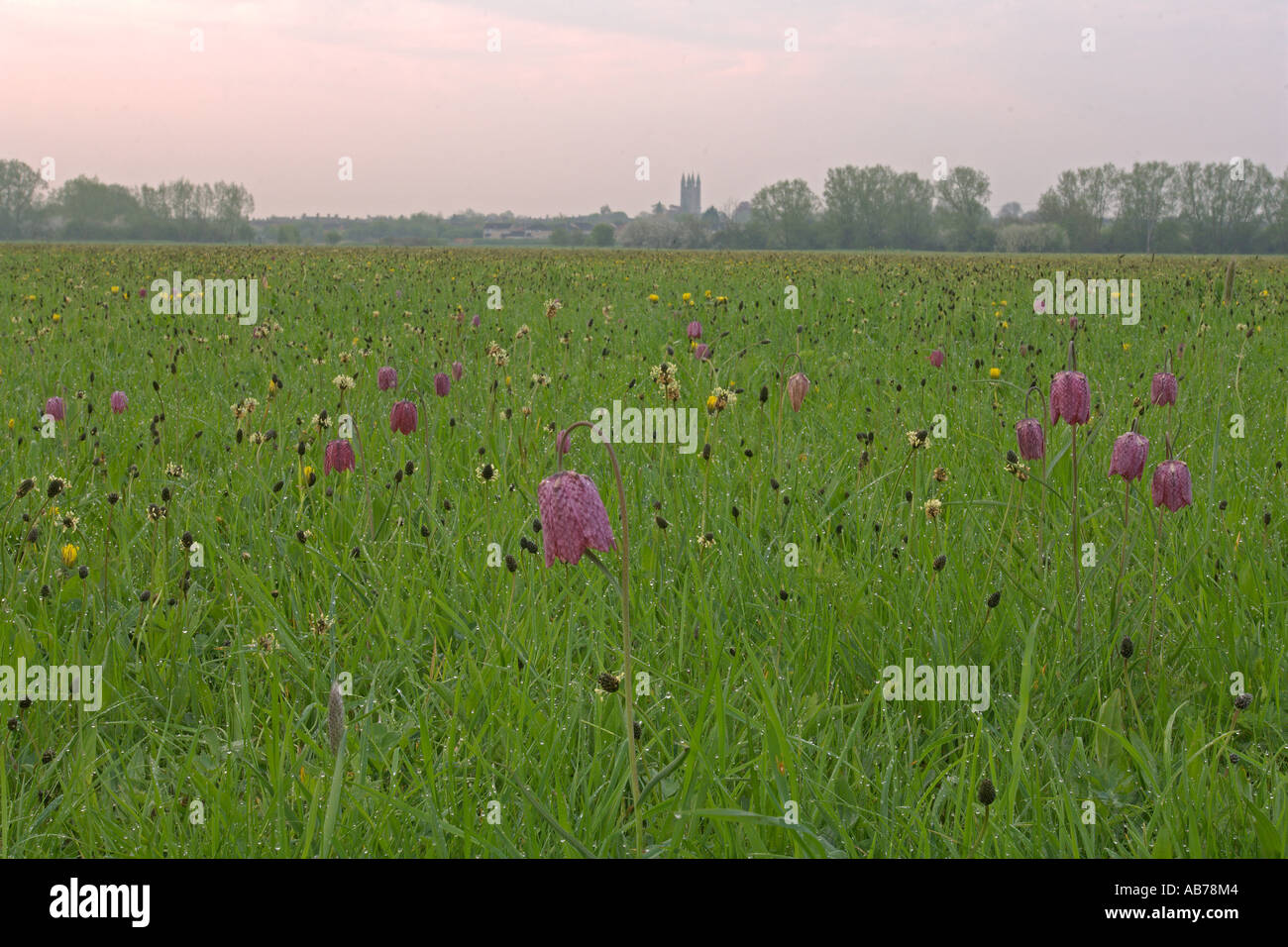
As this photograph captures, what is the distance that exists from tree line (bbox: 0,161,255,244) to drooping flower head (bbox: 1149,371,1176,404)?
74.1 meters

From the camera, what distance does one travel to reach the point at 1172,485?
2447 mm

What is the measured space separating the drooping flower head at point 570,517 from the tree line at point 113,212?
246ft

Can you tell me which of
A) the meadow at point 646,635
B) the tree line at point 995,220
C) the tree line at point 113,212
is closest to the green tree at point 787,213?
the tree line at point 995,220

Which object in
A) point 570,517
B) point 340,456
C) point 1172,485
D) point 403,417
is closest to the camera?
point 570,517

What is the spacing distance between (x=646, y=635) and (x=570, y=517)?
107cm

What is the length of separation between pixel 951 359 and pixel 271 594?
202 inches

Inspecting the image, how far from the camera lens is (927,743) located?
203 cm

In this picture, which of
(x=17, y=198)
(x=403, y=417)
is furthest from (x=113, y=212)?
(x=403, y=417)

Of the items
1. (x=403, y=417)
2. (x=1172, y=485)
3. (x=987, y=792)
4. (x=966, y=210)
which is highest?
(x=966, y=210)

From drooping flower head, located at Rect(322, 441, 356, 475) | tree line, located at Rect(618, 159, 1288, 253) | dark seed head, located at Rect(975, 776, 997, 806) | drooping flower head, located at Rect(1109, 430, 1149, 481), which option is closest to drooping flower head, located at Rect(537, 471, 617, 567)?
dark seed head, located at Rect(975, 776, 997, 806)

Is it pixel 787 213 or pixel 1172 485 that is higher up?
pixel 787 213

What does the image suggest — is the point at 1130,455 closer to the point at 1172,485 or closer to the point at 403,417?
the point at 1172,485

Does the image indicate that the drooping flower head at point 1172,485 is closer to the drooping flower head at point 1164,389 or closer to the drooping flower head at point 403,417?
the drooping flower head at point 1164,389
